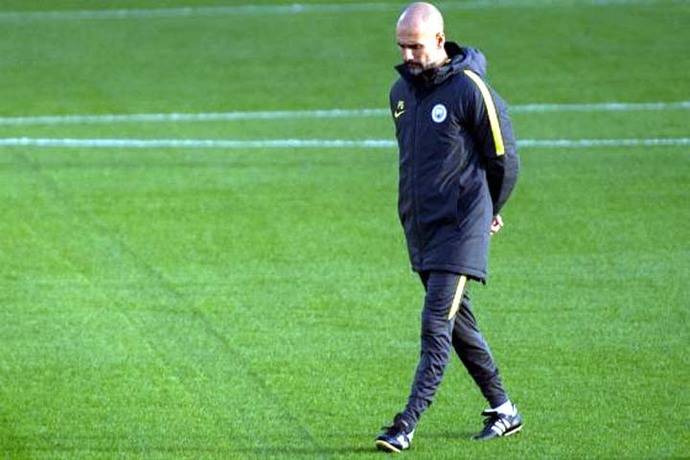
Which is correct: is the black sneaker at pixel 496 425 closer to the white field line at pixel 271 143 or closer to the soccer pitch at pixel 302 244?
the soccer pitch at pixel 302 244

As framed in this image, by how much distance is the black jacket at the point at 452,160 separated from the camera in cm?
945

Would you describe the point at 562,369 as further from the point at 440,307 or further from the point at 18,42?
the point at 18,42

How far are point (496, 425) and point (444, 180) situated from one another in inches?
50.1

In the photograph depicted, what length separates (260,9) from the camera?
26.6 meters

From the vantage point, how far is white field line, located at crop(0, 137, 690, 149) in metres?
18.3

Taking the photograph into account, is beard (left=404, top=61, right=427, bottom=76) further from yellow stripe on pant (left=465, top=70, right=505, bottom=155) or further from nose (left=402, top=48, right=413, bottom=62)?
yellow stripe on pant (left=465, top=70, right=505, bottom=155)

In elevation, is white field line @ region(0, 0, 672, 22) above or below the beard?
below

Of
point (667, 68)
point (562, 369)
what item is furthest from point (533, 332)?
point (667, 68)

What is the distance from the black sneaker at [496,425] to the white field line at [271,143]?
843 cm

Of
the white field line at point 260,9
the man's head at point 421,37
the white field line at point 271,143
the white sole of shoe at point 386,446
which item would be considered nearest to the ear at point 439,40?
the man's head at point 421,37

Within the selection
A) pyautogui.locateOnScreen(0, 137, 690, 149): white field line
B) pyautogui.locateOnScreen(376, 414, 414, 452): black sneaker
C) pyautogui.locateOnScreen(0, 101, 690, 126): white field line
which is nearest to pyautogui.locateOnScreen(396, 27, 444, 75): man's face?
pyautogui.locateOnScreen(376, 414, 414, 452): black sneaker

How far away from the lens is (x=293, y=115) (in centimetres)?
2009

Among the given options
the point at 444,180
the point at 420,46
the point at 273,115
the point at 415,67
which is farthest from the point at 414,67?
the point at 273,115

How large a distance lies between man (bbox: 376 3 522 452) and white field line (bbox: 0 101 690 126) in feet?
33.8
